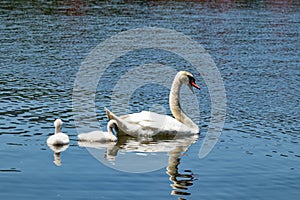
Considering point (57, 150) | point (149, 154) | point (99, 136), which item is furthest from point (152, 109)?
point (57, 150)

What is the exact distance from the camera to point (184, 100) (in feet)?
79.5

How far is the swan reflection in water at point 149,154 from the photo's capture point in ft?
53.0

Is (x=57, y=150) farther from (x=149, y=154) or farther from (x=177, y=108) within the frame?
(x=177, y=108)

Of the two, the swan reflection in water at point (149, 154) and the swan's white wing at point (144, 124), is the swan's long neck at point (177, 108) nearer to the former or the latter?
the swan reflection in water at point (149, 154)

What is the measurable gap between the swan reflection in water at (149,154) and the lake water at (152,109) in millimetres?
29

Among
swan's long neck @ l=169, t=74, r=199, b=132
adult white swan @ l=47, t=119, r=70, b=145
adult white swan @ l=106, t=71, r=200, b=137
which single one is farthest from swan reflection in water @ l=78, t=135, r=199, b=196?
swan's long neck @ l=169, t=74, r=199, b=132

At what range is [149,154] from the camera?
17.9 m

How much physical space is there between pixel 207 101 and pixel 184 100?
33.4 inches

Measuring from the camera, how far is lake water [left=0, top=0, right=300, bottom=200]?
50.3 feet

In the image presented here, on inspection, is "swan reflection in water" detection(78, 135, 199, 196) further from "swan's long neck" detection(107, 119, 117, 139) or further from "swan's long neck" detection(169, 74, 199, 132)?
"swan's long neck" detection(169, 74, 199, 132)

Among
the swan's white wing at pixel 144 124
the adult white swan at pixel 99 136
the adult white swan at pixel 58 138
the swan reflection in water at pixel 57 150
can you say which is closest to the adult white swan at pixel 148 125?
the swan's white wing at pixel 144 124

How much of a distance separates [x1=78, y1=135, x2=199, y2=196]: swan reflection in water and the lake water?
1.1 inches

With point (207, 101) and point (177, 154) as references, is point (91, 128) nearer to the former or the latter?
point (177, 154)

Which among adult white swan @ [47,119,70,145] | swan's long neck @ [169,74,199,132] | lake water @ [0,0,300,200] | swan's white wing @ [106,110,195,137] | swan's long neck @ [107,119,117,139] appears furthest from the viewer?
swan's long neck @ [169,74,199,132]
